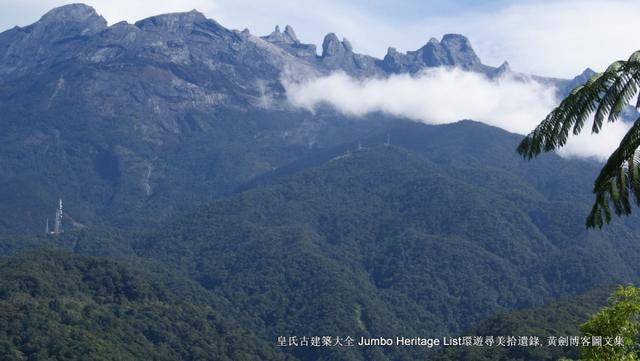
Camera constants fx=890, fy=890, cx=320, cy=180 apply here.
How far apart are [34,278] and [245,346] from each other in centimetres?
4685

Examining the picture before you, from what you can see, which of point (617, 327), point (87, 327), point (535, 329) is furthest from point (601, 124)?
point (87, 327)

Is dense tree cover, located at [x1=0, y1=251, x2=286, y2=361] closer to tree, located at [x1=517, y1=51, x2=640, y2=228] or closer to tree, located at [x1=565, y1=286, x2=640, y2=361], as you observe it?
tree, located at [x1=565, y1=286, x2=640, y2=361]

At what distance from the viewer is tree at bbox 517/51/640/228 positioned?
16422mm

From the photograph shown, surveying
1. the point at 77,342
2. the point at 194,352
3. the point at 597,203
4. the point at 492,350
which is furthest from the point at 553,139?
the point at 194,352

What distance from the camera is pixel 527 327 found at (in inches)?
6230

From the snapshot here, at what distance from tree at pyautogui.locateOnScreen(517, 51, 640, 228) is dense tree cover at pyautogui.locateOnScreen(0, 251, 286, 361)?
140740 mm

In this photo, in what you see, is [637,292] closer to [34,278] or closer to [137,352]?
[137,352]

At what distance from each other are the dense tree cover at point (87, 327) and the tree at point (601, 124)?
140740mm

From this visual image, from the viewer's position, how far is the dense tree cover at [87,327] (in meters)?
154

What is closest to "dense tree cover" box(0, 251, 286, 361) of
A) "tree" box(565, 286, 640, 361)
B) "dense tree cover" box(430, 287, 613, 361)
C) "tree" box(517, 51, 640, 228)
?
"dense tree cover" box(430, 287, 613, 361)

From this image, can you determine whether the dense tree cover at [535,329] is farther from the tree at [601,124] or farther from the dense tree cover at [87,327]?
the tree at [601,124]

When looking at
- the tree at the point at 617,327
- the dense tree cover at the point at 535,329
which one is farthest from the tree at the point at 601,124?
the dense tree cover at the point at 535,329

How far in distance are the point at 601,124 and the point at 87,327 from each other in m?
162

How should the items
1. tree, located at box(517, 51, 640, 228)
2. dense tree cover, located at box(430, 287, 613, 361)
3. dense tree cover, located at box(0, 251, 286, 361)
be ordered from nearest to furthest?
tree, located at box(517, 51, 640, 228)
dense tree cover, located at box(430, 287, 613, 361)
dense tree cover, located at box(0, 251, 286, 361)
